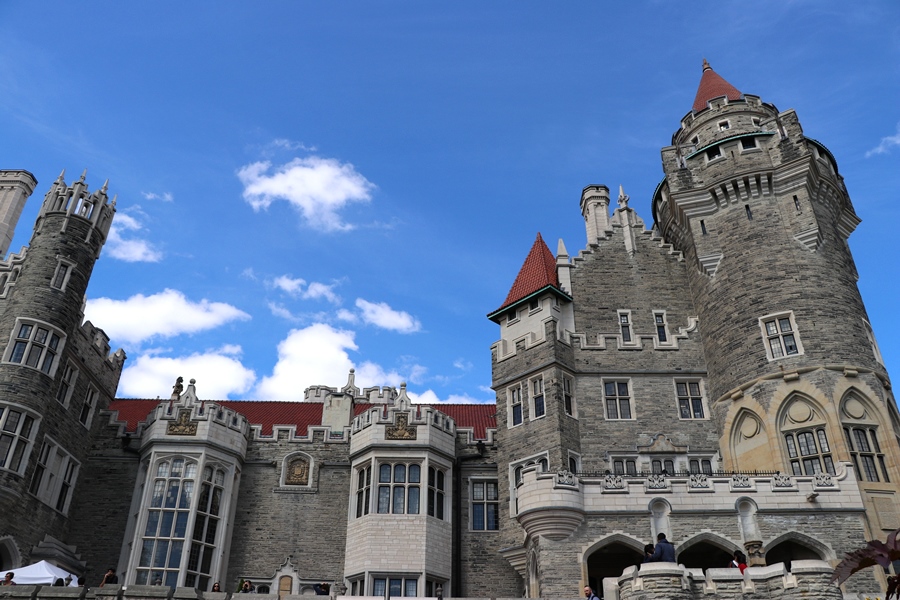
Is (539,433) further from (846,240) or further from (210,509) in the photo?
(846,240)

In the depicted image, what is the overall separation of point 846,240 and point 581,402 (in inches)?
523

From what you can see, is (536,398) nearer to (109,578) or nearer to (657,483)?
(657,483)

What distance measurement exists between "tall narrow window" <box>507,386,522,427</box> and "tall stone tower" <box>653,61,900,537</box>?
273 inches

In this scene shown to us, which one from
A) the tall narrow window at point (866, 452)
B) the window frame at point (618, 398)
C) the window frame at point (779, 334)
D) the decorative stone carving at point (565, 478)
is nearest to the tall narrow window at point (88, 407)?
the decorative stone carving at point (565, 478)

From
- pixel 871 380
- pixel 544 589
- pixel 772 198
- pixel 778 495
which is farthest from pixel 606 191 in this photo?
pixel 544 589

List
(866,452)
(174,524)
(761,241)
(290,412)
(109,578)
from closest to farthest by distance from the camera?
(109,578) < (866,452) < (174,524) < (761,241) < (290,412)

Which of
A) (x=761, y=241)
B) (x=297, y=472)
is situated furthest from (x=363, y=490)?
(x=761, y=241)

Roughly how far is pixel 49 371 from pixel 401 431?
12206 millimetres

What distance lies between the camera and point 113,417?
97.9 ft

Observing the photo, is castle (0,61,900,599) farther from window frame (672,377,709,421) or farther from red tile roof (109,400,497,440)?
red tile roof (109,400,497,440)

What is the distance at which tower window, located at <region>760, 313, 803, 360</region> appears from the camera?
25719mm

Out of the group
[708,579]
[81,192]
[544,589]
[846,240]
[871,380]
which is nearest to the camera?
[708,579]

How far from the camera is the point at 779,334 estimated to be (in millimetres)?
26062

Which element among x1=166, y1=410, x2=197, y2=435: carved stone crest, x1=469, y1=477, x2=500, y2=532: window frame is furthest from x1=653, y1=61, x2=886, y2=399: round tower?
x1=166, y1=410, x2=197, y2=435: carved stone crest
